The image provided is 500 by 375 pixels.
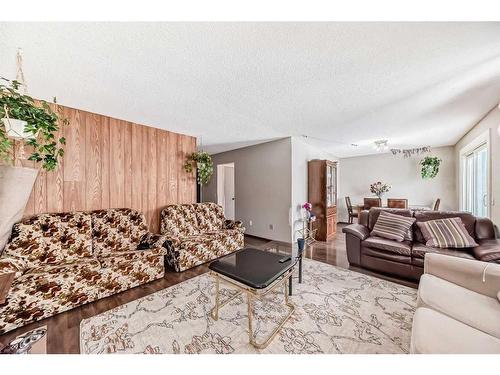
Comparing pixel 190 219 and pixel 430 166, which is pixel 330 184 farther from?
pixel 190 219

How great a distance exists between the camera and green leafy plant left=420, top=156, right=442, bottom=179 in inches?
207

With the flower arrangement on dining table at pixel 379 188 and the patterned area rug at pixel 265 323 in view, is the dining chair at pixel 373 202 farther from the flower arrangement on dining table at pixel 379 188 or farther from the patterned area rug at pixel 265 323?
the patterned area rug at pixel 265 323

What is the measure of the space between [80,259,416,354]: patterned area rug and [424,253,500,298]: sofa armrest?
1.74ft

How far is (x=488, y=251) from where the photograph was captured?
7.01ft

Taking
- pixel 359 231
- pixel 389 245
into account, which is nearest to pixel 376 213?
pixel 359 231

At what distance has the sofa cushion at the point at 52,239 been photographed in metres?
2.02

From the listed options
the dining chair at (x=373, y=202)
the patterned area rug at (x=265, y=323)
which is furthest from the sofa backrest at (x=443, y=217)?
the dining chair at (x=373, y=202)

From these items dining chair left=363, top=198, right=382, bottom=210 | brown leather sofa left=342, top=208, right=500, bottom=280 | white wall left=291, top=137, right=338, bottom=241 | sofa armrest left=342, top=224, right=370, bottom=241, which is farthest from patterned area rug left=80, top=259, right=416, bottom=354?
dining chair left=363, top=198, right=382, bottom=210

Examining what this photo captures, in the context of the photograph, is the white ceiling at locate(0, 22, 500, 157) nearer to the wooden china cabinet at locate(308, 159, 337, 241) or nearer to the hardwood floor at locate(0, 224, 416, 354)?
the wooden china cabinet at locate(308, 159, 337, 241)

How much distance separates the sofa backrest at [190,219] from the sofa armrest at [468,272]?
3.10 metres

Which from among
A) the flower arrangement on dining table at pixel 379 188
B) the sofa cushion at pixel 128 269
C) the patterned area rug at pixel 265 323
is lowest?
the patterned area rug at pixel 265 323

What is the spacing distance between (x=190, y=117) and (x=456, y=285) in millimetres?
3455

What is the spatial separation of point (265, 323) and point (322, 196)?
11.1 ft
